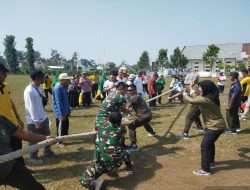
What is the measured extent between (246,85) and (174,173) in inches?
271

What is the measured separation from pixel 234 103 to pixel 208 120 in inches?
132

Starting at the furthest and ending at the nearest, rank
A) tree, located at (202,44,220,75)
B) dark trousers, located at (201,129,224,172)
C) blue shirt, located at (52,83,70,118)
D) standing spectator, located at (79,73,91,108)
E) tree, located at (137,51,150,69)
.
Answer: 1. tree, located at (137,51,150,69)
2. tree, located at (202,44,220,75)
3. standing spectator, located at (79,73,91,108)
4. blue shirt, located at (52,83,70,118)
5. dark trousers, located at (201,129,224,172)

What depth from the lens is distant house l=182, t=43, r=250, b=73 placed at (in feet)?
267

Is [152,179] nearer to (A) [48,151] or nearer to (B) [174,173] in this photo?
(B) [174,173]

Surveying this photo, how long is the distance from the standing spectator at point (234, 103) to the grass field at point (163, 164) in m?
0.40

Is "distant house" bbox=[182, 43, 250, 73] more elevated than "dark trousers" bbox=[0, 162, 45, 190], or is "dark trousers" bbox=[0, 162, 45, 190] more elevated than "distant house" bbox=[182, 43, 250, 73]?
"distant house" bbox=[182, 43, 250, 73]

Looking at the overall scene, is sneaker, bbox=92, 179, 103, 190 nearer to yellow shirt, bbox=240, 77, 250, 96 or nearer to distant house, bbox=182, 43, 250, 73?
yellow shirt, bbox=240, 77, 250, 96

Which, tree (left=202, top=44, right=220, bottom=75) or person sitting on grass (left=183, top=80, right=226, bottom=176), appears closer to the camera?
person sitting on grass (left=183, top=80, right=226, bottom=176)

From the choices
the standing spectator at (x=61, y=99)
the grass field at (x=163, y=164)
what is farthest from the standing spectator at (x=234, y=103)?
the standing spectator at (x=61, y=99)

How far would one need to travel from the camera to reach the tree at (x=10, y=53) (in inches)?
3216

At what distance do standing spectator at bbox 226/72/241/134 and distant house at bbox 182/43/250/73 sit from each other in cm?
7244

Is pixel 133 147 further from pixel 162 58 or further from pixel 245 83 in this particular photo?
pixel 162 58

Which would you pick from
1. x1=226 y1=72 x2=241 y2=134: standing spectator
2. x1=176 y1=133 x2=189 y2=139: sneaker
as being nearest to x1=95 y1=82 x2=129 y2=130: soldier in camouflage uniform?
x1=176 y1=133 x2=189 y2=139: sneaker

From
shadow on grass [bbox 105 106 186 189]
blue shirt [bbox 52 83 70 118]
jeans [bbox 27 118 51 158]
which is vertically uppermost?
blue shirt [bbox 52 83 70 118]
